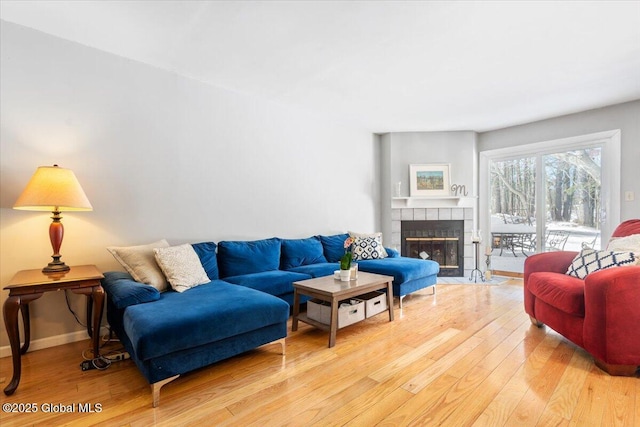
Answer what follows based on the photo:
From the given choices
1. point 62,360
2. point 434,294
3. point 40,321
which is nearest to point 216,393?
point 62,360

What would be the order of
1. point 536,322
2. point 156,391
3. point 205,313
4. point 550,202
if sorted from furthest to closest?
point 550,202 → point 536,322 → point 205,313 → point 156,391

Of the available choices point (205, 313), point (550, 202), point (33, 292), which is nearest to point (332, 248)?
point (205, 313)

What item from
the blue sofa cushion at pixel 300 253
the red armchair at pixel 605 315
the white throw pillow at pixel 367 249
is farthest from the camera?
the white throw pillow at pixel 367 249

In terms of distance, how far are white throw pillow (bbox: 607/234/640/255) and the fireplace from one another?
250cm

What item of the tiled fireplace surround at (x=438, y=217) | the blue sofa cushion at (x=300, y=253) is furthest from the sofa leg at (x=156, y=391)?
the tiled fireplace surround at (x=438, y=217)

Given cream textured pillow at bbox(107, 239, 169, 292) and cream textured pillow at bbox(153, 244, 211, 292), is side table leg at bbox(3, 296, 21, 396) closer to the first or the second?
cream textured pillow at bbox(107, 239, 169, 292)

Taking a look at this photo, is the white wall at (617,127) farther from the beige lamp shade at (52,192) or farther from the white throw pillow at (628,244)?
the beige lamp shade at (52,192)

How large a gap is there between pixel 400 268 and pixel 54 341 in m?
3.13

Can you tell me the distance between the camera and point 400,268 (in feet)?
11.4

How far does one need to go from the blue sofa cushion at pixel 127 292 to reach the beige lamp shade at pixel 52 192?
581 millimetres

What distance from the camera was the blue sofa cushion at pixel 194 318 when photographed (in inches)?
68.2

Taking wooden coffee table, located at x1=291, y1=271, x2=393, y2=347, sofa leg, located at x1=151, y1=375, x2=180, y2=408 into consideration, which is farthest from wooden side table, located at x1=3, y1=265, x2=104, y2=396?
wooden coffee table, located at x1=291, y1=271, x2=393, y2=347

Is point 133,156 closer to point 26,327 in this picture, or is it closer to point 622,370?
point 26,327

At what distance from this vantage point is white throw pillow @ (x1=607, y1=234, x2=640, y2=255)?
2447mm
